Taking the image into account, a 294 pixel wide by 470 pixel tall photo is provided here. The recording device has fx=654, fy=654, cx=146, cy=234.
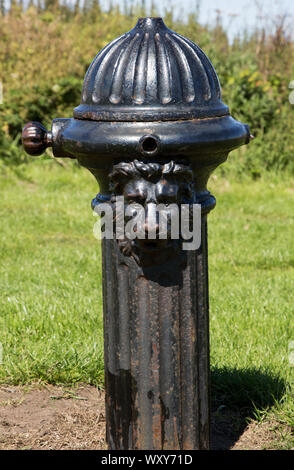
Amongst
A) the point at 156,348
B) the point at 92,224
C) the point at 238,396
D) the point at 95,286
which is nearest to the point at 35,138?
the point at 156,348

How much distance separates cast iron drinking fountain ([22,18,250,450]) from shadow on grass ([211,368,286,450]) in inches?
17.2

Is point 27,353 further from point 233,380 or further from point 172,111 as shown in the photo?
point 172,111

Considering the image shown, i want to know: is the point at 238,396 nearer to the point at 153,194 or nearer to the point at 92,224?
the point at 153,194

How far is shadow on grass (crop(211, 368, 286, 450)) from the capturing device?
2861 millimetres

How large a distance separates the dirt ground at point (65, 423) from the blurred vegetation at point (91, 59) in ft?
16.9

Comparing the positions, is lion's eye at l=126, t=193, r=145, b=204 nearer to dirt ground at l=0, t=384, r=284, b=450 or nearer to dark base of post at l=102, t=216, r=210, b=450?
dark base of post at l=102, t=216, r=210, b=450

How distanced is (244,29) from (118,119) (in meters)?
8.45

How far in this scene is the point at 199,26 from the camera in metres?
9.63

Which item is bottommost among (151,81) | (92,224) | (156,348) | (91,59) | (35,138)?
(156,348)

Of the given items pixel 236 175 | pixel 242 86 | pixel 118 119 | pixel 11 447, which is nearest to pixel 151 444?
pixel 11 447

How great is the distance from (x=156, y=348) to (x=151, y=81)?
0.90 metres

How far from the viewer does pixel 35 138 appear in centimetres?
235

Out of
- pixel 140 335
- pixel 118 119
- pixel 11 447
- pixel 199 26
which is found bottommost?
pixel 11 447

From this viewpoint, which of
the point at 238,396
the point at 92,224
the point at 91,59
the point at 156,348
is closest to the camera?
the point at 156,348
